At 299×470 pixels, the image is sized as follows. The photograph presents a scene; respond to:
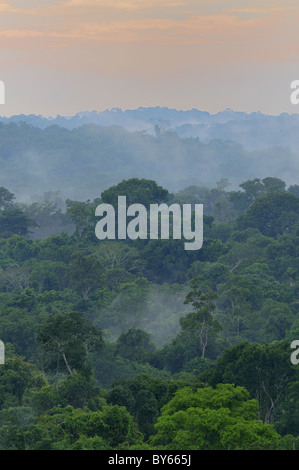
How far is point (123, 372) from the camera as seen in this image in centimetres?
2552

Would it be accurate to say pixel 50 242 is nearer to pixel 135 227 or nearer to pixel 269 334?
pixel 135 227

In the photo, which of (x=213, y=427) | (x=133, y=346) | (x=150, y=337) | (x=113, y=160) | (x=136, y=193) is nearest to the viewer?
(x=213, y=427)

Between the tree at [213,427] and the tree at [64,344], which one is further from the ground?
the tree at [64,344]

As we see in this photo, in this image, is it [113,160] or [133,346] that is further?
[113,160]

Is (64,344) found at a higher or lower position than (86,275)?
lower

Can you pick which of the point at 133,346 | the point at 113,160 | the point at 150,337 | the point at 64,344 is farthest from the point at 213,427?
the point at 113,160

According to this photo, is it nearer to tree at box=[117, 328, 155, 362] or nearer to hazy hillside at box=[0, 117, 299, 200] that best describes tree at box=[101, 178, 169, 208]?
tree at box=[117, 328, 155, 362]

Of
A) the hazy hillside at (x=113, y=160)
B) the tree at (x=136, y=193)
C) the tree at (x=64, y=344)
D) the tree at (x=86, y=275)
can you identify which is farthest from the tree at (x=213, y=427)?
the hazy hillside at (x=113, y=160)

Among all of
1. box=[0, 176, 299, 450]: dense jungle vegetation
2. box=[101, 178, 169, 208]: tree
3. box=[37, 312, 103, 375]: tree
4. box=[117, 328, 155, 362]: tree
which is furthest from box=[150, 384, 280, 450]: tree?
box=[101, 178, 169, 208]: tree

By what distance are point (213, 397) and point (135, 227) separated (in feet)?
93.2

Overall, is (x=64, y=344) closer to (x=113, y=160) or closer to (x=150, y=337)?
(x=150, y=337)

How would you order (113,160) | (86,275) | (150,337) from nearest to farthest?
(150,337), (86,275), (113,160)

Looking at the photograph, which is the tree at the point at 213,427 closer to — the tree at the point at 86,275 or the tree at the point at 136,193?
the tree at the point at 86,275

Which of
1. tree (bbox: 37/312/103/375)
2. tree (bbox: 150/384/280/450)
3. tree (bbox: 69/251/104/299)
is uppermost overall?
tree (bbox: 69/251/104/299)
